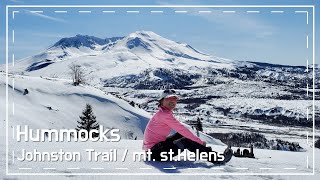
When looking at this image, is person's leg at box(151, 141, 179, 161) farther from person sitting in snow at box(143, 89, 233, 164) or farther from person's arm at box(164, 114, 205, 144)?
person's arm at box(164, 114, 205, 144)

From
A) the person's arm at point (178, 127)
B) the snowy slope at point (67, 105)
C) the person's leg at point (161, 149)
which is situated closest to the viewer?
the person's arm at point (178, 127)

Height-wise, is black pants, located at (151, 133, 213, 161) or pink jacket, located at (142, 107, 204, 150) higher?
pink jacket, located at (142, 107, 204, 150)

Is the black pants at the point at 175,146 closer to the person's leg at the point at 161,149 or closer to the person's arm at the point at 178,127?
the person's leg at the point at 161,149

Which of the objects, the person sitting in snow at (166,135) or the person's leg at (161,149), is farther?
the person's leg at (161,149)

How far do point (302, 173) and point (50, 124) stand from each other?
3906 centimetres

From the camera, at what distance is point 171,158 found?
29.1ft

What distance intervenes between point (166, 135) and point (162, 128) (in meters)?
0.17

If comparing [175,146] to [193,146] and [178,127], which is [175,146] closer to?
[193,146]

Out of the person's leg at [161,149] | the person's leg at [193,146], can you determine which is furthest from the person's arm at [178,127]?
the person's leg at [161,149]

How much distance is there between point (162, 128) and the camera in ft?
29.1

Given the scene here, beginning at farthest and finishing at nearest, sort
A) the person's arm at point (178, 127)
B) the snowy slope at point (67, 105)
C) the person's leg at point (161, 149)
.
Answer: the snowy slope at point (67, 105) → the person's leg at point (161, 149) → the person's arm at point (178, 127)

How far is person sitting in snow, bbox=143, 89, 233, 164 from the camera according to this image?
8.61 m

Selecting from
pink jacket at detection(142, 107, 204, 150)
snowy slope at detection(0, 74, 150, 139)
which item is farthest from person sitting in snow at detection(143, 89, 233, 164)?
snowy slope at detection(0, 74, 150, 139)

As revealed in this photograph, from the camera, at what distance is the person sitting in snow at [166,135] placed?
339 inches
